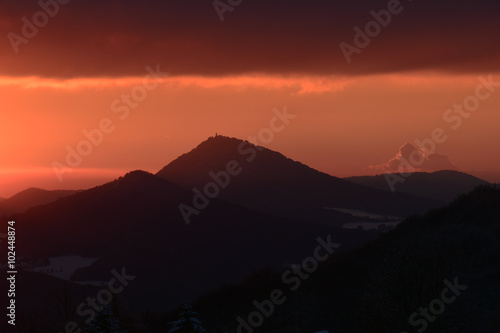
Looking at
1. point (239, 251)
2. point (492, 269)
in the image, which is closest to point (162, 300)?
point (239, 251)

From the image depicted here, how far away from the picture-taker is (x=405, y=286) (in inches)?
2055

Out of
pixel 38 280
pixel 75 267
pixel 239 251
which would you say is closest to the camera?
pixel 38 280

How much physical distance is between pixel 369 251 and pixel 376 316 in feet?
96.3

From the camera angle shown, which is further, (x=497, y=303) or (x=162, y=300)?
(x=162, y=300)

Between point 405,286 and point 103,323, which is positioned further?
point 405,286

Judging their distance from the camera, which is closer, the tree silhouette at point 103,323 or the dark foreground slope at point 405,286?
the tree silhouette at point 103,323

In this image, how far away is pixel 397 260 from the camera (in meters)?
55.3

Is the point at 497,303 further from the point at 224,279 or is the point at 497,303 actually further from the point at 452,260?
the point at 224,279

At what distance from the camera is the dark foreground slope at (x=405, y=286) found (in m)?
52.2

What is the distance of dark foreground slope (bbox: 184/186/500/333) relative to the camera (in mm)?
52219

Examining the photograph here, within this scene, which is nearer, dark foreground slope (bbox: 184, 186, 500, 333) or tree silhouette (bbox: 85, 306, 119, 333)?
tree silhouette (bbox: 85, 306, 119, 333)

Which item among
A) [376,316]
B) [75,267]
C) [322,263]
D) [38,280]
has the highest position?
[75,267]

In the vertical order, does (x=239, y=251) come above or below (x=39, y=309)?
above

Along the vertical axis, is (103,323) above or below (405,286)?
below
